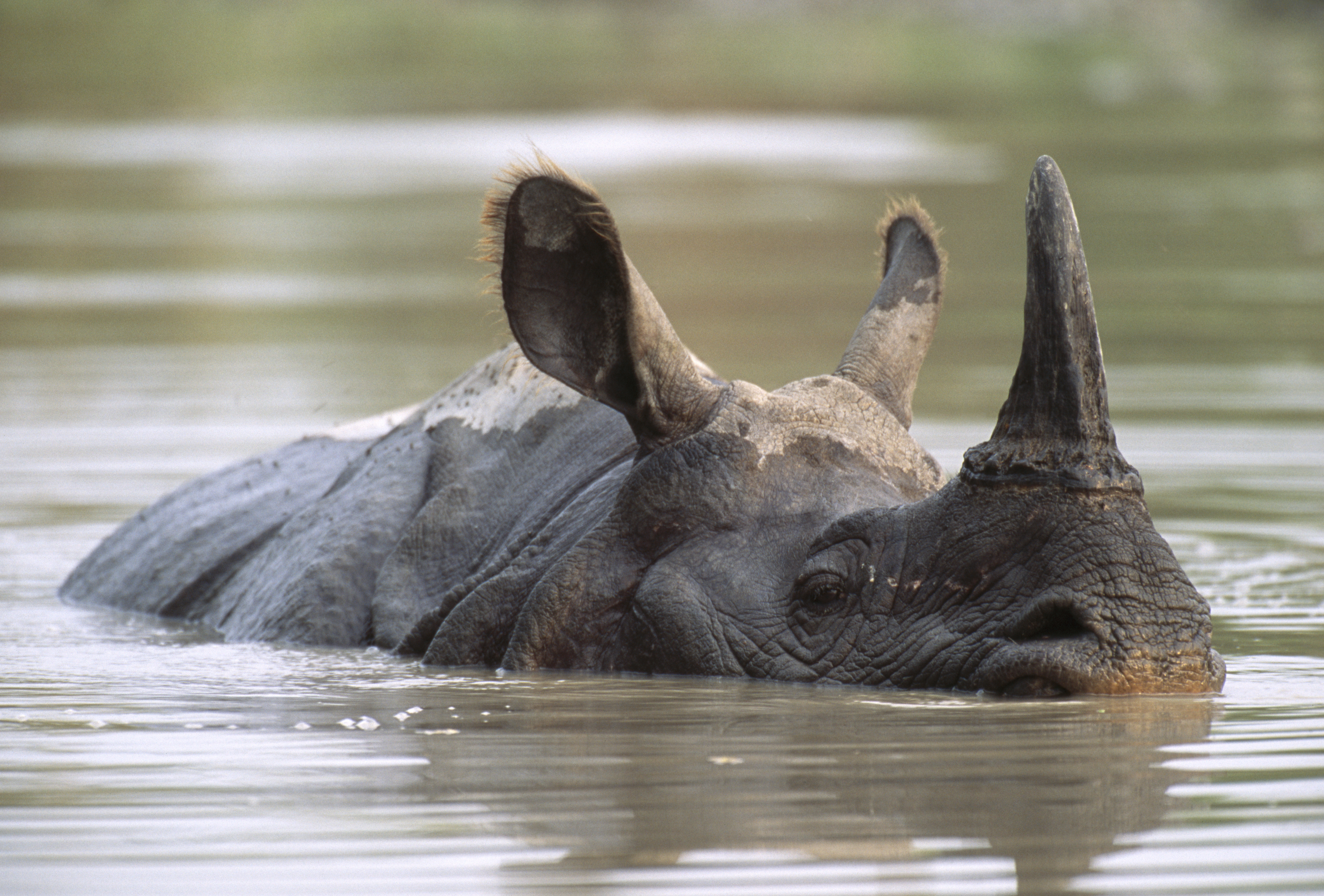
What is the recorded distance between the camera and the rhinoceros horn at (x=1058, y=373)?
5500 millimetres

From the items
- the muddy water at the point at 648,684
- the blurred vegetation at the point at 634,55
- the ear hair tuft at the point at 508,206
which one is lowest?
the muddy water at the point at 648,684

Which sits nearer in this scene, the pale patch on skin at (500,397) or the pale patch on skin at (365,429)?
the pale patch on skin at (500,397)

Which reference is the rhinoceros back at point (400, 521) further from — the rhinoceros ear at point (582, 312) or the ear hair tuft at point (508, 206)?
the ear hair tuft at point (508, 206)

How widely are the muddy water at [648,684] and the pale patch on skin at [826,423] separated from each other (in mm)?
734

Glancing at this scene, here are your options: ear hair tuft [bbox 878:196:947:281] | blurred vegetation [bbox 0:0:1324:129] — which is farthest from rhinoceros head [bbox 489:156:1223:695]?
blurred vegetation [bbox 0:0:1324:129]

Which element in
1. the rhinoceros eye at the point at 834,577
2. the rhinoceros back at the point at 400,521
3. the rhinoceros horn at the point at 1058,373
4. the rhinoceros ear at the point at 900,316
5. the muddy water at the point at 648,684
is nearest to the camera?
the muddy water at the point at 648,684

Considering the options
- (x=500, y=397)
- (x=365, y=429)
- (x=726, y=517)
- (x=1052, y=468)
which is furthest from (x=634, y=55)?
(x=1052, y=468)

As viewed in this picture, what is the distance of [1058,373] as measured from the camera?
217 inches

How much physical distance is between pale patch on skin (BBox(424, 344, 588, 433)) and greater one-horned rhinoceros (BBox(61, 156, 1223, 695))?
0.5 inches

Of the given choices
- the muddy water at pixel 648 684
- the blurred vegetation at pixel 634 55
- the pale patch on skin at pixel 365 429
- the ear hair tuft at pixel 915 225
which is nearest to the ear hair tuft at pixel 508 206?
the muddy water at pixel 648 684

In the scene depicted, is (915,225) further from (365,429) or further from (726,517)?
(365,429)

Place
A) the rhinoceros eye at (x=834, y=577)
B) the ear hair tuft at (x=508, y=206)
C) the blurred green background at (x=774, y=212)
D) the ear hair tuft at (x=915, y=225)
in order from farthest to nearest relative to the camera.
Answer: the blurred green background at (x=774, y=212)
the ear hair tuft at (x=915, y=225)
the ear hair tuft at (x=508, y=206)
the rhinoceros eye at (x=834, y=577)

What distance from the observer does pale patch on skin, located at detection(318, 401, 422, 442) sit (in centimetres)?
884

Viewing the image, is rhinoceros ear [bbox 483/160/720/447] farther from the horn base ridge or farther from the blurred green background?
the horn base ridge
